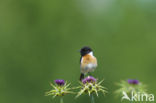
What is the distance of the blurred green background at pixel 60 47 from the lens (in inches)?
1249

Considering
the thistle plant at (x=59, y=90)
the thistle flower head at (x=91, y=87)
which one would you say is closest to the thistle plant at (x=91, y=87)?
the thistle flower head at (x=91, y=87)

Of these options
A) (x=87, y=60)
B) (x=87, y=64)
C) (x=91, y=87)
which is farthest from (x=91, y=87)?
(x=87, y=60)

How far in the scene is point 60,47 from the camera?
3378 cm

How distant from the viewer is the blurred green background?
31720 millimetres

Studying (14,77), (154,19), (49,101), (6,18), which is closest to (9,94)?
(14,77)

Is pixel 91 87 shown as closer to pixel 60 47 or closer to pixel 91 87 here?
pixel 91 87

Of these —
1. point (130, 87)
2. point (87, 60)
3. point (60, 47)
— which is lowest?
point (130, 87)

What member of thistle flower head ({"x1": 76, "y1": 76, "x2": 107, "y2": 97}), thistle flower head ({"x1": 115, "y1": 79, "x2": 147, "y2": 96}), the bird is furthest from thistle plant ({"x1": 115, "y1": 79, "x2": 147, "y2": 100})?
the bird

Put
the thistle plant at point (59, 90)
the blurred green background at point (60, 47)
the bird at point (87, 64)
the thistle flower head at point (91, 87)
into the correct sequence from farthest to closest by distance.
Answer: the blurred green background at point (60, 47) < the bird at point (87, 64) < the thistle flower head at point (91, 87) < the thistle plant at point (59, 90)

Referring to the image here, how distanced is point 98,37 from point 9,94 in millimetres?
9501

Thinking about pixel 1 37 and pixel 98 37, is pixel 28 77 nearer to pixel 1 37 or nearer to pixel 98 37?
pixel 1 37

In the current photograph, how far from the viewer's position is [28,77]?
109 ft

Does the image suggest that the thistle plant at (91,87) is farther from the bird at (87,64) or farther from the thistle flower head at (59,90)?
the bird at (87,64)

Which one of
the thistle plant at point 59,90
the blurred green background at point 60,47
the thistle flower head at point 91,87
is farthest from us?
the blurred green background at point 60,47
